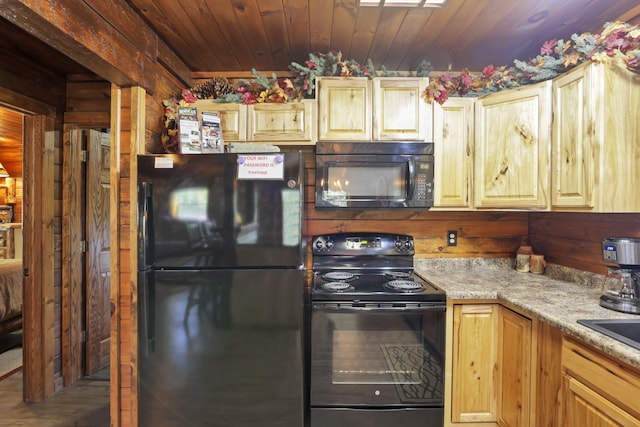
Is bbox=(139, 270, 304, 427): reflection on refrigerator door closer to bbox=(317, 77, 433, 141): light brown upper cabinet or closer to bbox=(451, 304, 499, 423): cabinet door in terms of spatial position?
bbox=(451, 304, 499, 423): cabinet door

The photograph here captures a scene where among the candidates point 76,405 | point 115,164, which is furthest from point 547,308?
point 76,405

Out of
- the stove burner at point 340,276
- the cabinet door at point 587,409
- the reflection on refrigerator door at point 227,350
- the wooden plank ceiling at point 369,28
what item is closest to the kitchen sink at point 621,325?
the cabinet door at point 587,409

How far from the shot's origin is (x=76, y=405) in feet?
7.11

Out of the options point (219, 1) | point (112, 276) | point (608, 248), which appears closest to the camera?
point (608, 248)

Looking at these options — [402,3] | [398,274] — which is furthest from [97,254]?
[402,3]

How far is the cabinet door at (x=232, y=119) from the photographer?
1990 millimetres

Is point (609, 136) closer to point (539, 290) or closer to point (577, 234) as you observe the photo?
point (577, 234)

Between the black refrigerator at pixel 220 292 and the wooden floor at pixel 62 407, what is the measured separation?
899 millimetres

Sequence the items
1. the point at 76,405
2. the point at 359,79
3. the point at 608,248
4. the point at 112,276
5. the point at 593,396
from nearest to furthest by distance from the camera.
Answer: the point at 593,396
the point at 608,248
the point at 112,276
the point at 359,79
the point at 76,405

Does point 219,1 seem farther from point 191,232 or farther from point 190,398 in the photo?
point 190,398

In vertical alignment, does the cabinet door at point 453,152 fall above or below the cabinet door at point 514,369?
above

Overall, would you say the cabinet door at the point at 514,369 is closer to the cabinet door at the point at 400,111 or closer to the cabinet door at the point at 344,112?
the cabinet door at the point at 400,111

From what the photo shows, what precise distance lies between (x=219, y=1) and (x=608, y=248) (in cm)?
225

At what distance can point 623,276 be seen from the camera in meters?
1.43
